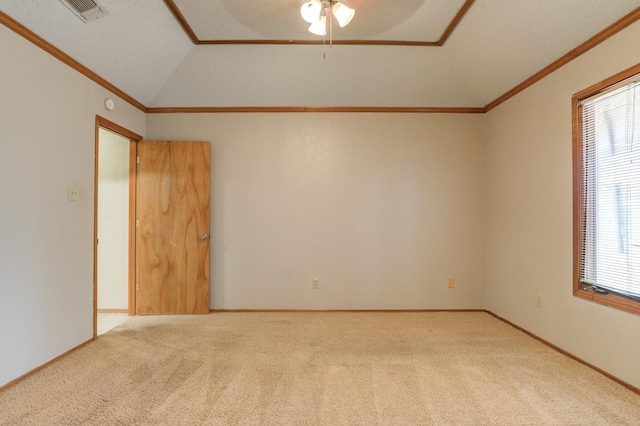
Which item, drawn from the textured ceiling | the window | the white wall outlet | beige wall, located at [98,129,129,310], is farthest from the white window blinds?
beige wall, located at [98,129,129,310]

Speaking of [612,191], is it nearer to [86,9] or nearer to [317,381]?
[317,381]

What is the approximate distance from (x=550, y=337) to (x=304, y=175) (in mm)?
2937

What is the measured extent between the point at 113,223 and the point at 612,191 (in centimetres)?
496

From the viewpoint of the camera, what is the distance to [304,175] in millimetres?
3926

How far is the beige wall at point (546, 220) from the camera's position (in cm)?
227

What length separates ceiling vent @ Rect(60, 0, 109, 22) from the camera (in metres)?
2.29

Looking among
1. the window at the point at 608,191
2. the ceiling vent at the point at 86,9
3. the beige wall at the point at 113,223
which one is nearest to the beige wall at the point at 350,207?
the beige wall at the point at 113,223

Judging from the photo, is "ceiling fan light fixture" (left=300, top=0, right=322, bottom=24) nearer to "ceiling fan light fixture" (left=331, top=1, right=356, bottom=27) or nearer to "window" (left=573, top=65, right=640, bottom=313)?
"ceiling fan light fixture" (left=331, top=1, right=356, bottom=27)

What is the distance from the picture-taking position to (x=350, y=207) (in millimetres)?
3932

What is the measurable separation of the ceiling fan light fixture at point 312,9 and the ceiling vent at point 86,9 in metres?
1.55

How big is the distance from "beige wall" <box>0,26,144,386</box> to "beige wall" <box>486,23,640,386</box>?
164 inches

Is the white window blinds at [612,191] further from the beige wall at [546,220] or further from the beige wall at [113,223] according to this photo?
the beige wall at [113,223]

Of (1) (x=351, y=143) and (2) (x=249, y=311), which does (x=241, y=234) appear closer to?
(2) (x=249, y=311)

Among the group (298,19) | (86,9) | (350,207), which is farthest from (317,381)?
(86,9)
